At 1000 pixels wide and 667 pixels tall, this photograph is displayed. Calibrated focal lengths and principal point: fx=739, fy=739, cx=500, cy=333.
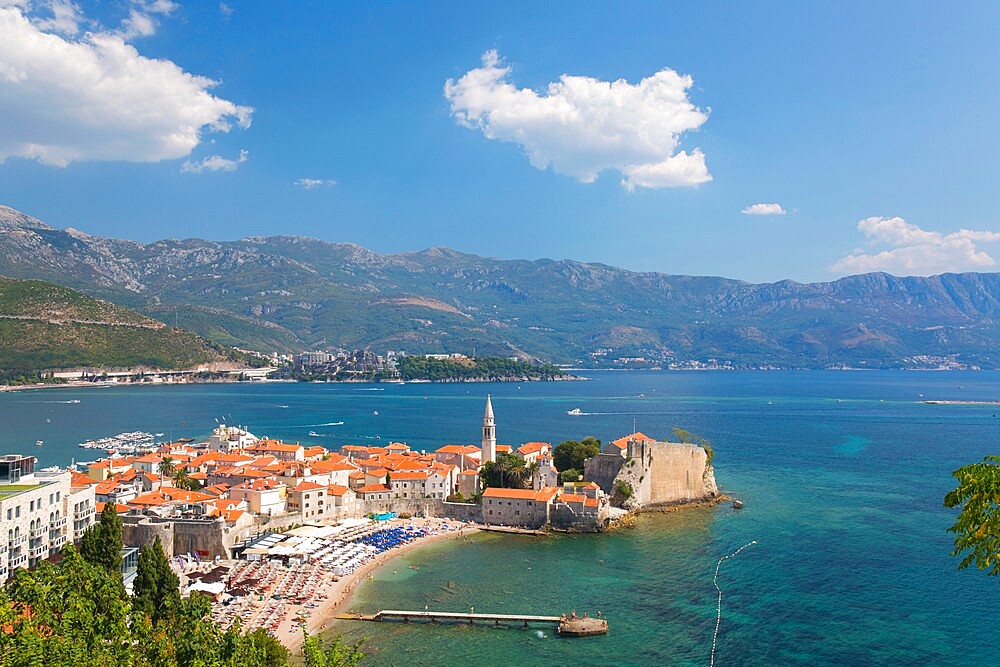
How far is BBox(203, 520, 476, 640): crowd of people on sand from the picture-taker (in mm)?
26125

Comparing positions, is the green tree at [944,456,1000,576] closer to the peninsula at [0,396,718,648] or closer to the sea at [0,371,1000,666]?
the sea at [0,371,1000,666]

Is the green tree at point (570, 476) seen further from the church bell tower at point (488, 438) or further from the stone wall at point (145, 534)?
the stone wall at point (145, 534)

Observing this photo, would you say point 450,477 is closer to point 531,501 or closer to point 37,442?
point 531,501

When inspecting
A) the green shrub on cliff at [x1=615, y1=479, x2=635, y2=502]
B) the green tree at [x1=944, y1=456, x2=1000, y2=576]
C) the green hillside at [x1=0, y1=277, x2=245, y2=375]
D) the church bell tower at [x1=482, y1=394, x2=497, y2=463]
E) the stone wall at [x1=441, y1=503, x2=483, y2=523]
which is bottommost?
the stone wall at [x1=441, y1=503, x2=483, y2=523]

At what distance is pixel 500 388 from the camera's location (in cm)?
17500

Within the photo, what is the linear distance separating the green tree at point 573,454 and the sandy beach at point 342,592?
1101 centimetres

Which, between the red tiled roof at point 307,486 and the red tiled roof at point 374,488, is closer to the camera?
the red tiled roof at point 307,486

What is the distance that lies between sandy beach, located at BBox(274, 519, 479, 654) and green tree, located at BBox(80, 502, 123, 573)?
20.0ft

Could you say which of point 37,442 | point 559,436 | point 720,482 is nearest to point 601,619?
point 720,482

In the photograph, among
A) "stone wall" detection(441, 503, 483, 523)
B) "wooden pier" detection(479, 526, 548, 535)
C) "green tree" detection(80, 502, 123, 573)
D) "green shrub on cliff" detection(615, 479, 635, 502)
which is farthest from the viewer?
"green shrub on cliff" detection(615, 479, 635, 502)

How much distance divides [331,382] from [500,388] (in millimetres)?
50350

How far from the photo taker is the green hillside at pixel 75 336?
150625mm

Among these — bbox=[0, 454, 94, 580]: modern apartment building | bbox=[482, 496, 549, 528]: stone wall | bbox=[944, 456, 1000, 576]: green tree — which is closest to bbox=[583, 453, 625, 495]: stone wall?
bbox=[482, 496, 549, 528]: stone wall

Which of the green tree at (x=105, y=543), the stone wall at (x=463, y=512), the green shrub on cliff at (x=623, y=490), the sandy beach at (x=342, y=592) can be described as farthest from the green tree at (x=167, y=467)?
the green shrub on cliff at (x=623, y=490)
